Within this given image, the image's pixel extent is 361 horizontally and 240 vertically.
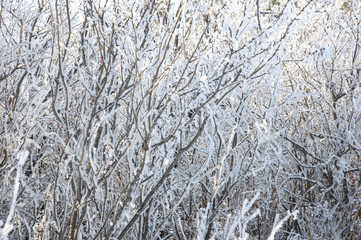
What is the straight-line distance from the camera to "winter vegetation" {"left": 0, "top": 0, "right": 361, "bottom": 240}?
2.28 metres

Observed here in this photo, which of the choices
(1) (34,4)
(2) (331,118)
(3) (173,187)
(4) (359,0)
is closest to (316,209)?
(2) (331,118)

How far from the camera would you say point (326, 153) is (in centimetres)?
512

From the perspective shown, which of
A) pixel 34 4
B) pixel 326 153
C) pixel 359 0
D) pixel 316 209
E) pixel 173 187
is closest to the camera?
pixel 173 187

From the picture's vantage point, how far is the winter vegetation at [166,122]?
2.28m

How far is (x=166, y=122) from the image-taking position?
9.35 ft

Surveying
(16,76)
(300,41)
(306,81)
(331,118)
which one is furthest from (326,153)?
(16,76)

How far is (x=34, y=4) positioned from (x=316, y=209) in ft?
14.6

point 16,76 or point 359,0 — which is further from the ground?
point 359,0

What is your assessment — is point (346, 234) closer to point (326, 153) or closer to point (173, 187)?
point (326, 153)

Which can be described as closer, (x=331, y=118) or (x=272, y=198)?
(x=272, y=198)

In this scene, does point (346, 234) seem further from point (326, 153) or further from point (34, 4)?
point (34, 4)

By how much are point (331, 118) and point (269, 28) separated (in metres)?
3.04

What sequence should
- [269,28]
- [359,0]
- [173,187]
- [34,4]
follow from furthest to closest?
[359,0]
[34,4]
[173,187]
[269,28]

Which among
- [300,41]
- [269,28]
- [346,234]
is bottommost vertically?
[346,234]
